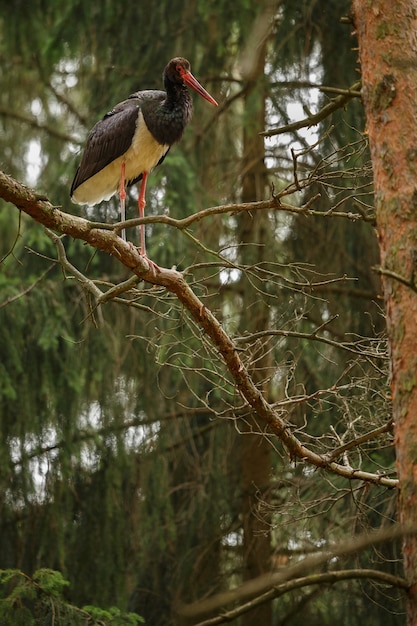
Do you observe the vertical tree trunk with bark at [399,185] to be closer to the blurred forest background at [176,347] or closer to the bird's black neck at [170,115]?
the bird's black neck at [170,115]

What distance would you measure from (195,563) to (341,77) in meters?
3.75

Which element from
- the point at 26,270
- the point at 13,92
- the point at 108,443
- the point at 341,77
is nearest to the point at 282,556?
the point at 108,443

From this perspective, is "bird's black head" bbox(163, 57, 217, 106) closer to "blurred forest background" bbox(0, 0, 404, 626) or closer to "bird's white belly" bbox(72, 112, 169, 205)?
"bird's white belly" bbox(72, 112, 169, 205)

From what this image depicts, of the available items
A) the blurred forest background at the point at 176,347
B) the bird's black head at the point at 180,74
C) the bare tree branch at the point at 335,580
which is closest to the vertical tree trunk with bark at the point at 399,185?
the bare tree branch at the point at 335,580

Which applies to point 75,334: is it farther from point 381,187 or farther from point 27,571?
point 381,187

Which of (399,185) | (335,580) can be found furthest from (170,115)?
(335,580)

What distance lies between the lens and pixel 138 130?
627cm

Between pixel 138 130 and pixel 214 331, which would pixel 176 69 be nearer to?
pixel 138 130

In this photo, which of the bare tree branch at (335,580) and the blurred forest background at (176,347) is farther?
the blurred forest background at (176,347)

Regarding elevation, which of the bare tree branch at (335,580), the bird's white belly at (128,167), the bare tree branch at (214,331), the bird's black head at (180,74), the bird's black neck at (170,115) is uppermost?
the bird's black head at (180,74)

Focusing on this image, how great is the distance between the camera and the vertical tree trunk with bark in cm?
289

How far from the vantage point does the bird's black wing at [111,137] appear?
20.5 feet

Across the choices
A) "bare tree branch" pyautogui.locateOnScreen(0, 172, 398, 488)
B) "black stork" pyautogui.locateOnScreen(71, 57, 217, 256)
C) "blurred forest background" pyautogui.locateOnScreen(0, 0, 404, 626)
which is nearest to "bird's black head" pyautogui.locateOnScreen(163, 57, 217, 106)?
"black stork" pyautogui.locateOnScreen(71, 57, 217, 256)

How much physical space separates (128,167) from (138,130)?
12.1 inches
